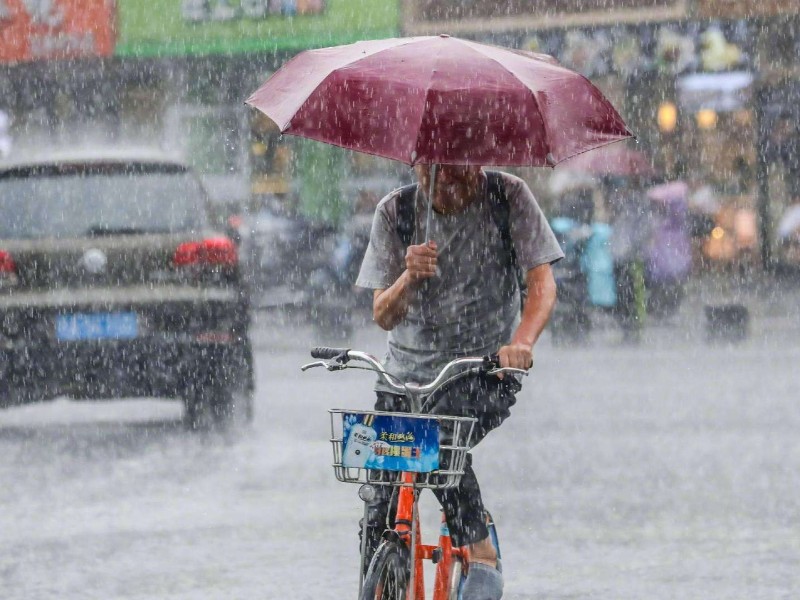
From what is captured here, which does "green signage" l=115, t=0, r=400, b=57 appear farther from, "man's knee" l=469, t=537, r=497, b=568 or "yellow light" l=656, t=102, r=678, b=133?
"man's knee" l=469, t=537, r=497, b=568

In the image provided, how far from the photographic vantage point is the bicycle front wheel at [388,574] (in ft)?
13.8

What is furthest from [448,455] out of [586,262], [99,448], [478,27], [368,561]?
[478,27]

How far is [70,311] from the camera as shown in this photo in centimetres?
1009

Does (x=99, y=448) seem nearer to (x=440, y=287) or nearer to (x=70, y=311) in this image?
(x=70, y=311)

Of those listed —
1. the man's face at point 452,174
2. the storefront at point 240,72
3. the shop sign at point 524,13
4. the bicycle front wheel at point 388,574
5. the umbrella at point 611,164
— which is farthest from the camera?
the storefront at point 240,72

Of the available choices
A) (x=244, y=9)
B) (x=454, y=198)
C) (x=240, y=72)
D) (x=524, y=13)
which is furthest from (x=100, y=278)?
(x=240, y=72)

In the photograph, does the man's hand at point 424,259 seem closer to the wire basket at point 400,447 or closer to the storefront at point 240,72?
the wire basket at point 400,447

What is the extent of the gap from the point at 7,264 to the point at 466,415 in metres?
6.05

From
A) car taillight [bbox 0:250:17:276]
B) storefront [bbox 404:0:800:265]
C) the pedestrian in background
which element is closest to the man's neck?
car taillight [bbox 0:250:17:276]

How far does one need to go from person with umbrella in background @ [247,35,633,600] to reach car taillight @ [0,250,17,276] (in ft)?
18.4

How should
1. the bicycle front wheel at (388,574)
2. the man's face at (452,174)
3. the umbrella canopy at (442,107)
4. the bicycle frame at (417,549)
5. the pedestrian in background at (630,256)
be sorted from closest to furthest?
1. the bicycle front wheel at (388,574)
2. the bicycle frame at (417,549)
3. the umbrella canopy at (442,107)
4. the man's face at (452,174)
5. the pedestrian in background at (630,256)

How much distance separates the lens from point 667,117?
28.4 metres

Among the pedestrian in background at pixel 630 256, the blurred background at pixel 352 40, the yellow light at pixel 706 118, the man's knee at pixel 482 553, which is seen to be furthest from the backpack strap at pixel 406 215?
the yellow light at pixel 706 118

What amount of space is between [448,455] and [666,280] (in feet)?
51.8
